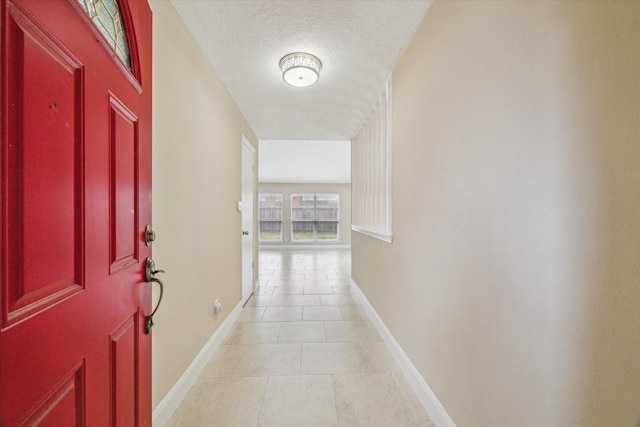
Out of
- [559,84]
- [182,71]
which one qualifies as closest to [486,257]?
[559,84]

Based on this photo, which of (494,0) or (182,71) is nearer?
(494,0)

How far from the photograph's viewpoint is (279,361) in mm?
2053

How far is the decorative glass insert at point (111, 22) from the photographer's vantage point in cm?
80

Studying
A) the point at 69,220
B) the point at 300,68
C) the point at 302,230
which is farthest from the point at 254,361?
the point at 302,230

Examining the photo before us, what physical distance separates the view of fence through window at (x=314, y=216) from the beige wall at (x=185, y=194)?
23.2ft

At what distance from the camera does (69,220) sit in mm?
645

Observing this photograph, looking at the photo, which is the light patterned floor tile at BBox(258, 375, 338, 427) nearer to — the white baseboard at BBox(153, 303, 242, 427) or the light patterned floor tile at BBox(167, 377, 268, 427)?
the light patterned floor tile at BBox(167, 377, 268, 427)

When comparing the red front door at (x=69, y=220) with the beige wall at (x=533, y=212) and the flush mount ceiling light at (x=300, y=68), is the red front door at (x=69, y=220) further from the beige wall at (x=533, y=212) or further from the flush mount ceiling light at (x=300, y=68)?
the beige wall at (x=533, y=212)

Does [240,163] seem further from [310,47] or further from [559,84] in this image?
[559,84]

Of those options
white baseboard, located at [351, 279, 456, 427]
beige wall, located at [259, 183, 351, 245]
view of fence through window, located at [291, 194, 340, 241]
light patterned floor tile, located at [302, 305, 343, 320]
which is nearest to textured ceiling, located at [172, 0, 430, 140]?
white baseboard, located at [351, 279, 456, 427]

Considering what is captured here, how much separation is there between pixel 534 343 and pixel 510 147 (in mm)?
665

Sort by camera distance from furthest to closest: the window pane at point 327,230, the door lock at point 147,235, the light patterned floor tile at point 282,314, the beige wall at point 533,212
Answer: the window pane at point 327,230, the light patterned floor tile at point 282,314, the door lock at point 147,235, the beige wall at point 533,212

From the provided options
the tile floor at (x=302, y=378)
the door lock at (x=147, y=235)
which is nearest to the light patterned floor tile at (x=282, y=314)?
the tile floor at (x=302, y=378)

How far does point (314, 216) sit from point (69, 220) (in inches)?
357
